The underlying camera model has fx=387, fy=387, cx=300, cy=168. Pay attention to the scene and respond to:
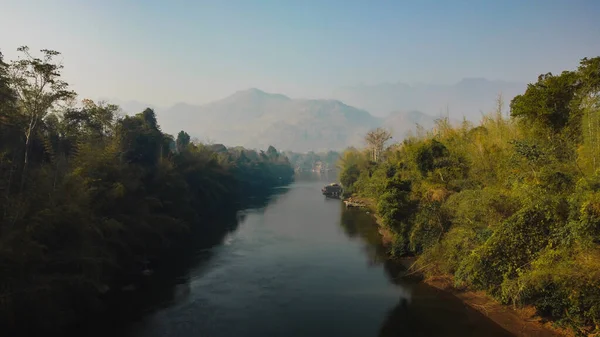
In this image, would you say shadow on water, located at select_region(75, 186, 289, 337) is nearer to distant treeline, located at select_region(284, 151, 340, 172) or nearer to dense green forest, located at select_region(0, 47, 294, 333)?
dense green forest, located at select_region(0, 47, 294, 333)

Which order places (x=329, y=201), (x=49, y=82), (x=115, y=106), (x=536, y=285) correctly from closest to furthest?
(x=536, y=285), (x=49, y=82), (x=115, y=106), (x=329, y=201)

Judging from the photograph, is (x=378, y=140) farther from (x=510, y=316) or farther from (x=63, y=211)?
(x=63, y=211)

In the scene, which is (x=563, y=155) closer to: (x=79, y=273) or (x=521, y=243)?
(x=521, y=243)

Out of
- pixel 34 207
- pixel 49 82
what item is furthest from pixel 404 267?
pixel 49 82

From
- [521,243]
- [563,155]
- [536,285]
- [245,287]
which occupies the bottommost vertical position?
[245,287]

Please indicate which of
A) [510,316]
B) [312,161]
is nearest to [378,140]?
[510,316]

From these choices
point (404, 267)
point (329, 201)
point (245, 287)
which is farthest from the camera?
point (329, 201)
